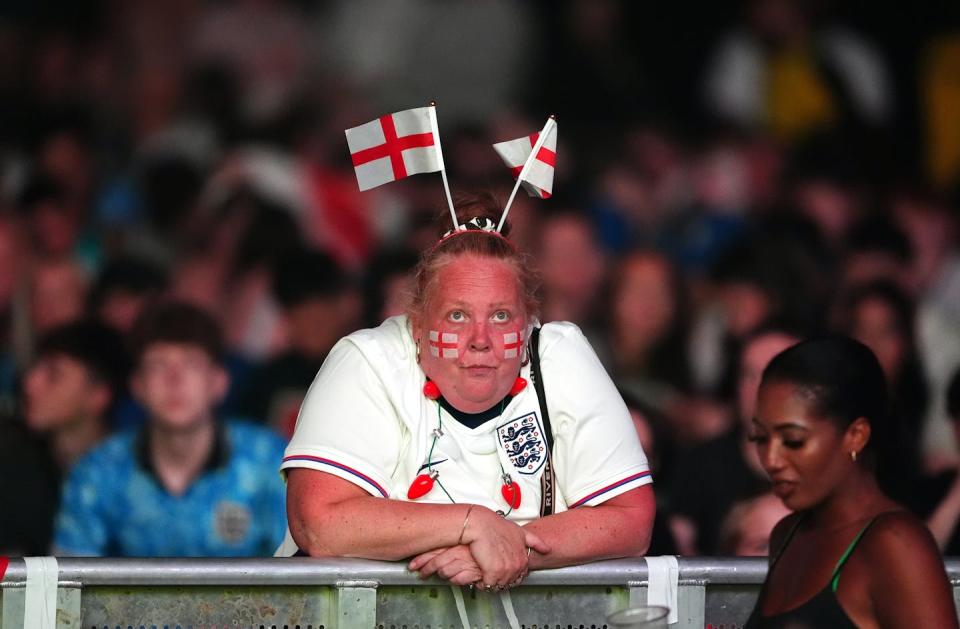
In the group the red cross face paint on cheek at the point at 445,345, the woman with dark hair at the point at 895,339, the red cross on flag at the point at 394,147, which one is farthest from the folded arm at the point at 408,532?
the woman with dark hair at the point at 895,339

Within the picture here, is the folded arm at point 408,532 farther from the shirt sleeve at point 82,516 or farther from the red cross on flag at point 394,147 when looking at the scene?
the shirt sleeve at point 82,516

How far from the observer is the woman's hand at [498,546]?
345cm

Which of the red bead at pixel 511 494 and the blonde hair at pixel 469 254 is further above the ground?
the blonde hair at pixel 469 254

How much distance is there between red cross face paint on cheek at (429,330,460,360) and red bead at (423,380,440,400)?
0.08 meters

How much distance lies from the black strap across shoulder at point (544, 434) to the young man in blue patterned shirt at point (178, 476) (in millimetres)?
1893

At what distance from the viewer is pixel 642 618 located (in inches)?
122

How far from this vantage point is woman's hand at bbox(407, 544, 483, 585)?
3.44m

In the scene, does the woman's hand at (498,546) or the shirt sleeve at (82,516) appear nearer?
the woman's hand at (498,546)

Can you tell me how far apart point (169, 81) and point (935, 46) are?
4.58 meters

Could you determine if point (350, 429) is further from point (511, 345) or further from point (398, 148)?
point (398, 148)

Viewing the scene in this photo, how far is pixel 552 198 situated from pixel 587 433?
4.54 metres

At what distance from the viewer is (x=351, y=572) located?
3.38 m

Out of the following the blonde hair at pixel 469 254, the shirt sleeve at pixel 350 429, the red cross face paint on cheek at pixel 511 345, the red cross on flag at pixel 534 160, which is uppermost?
the red cross on flag at pixel 534 160

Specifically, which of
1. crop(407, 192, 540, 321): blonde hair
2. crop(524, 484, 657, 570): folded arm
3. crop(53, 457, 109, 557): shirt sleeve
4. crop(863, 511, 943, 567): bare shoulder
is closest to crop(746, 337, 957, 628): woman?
crop(863, 511, 943, 567): bare shoulder
